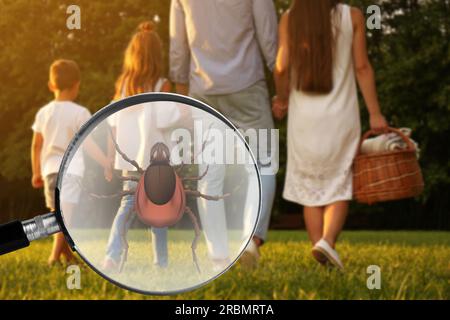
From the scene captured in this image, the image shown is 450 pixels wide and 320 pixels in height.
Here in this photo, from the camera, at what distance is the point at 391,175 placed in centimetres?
347

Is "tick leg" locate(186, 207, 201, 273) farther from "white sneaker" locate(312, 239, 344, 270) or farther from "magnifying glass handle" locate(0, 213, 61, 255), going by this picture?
"white sneaker" locate(312, 239, 344, 270)

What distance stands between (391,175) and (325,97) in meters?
0.51

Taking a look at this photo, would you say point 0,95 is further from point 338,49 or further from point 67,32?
point 338,49

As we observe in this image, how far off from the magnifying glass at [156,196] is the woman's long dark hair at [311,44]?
230 cm

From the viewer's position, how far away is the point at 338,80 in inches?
144

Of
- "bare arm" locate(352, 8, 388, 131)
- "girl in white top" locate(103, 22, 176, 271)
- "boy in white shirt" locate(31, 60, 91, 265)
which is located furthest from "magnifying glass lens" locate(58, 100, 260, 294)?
"boy in white shirt" locate(31, 60, 91, 265)

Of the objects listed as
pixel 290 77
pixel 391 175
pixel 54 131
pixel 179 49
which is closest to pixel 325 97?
pixel 290 77

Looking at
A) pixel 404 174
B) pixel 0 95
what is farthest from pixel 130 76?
pixel 0 95

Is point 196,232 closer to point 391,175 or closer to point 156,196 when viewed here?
point 156,196

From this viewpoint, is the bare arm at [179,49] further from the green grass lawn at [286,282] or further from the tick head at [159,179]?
the tick head at [159,179]

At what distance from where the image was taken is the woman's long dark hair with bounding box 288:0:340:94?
141 inches

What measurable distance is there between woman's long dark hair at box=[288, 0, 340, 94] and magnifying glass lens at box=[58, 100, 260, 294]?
90.6 inches

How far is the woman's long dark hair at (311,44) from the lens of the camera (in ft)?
11.8

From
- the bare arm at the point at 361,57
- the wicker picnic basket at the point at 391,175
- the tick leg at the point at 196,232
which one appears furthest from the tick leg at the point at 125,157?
the bare arm at the point at 361,57
